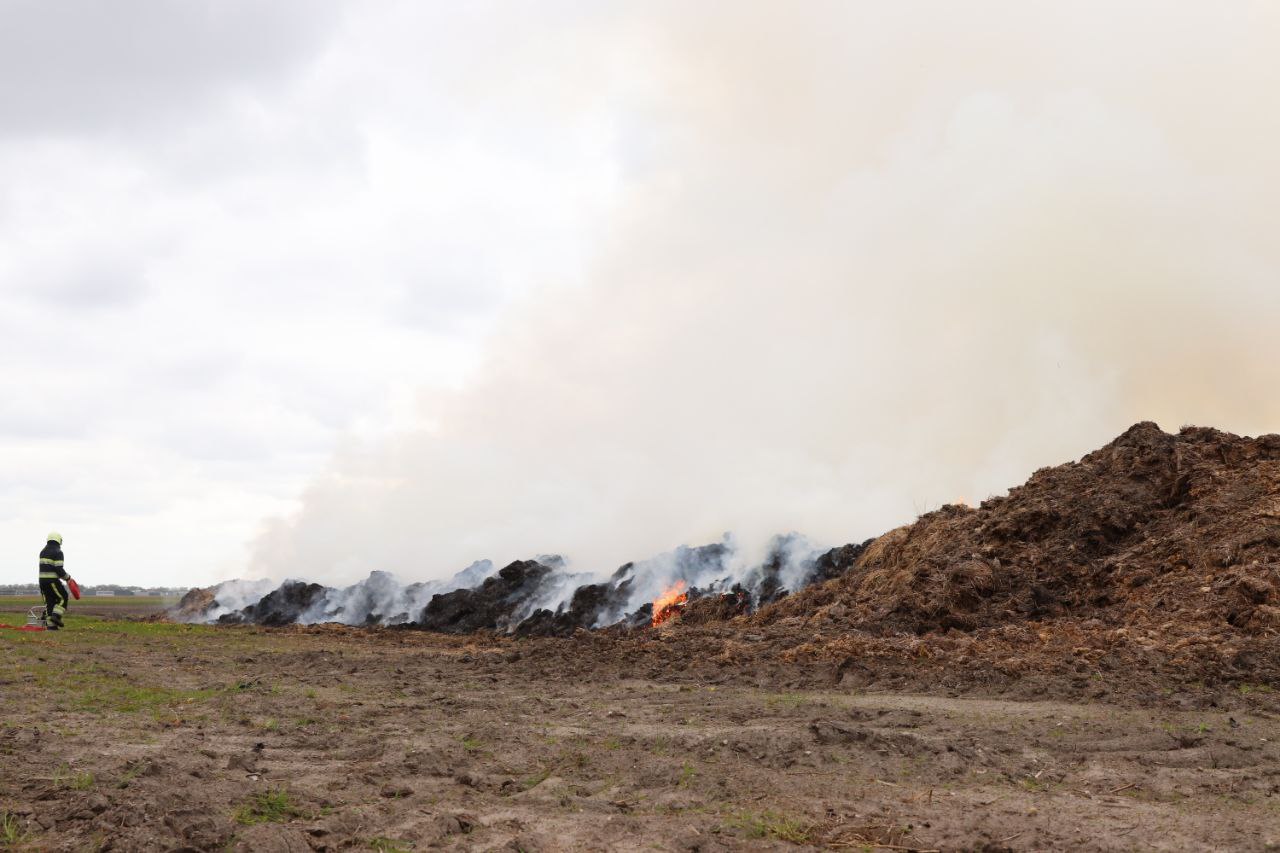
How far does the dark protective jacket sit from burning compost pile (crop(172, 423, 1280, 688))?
1230cm

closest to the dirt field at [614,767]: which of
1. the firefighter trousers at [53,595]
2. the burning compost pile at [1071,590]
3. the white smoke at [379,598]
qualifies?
the burning compost pile at [1071,590]

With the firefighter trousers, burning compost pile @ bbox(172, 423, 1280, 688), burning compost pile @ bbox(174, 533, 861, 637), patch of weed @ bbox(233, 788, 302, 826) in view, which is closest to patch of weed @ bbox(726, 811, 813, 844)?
patch of weed @ bbox(233, 788, 302, 826)

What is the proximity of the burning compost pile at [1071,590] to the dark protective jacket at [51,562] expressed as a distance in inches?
484

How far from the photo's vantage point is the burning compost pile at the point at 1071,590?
14.2 m

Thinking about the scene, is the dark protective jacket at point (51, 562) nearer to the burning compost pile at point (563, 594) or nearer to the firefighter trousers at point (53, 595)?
the firefighter trousers at point (53, 595)

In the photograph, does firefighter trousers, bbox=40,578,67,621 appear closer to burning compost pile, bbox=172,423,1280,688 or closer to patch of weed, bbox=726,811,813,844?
burning compost pile, bbox=172,423,1280,688

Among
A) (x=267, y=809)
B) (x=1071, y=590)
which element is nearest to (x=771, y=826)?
(x=267, y=809)

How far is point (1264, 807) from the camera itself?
24.0 feet

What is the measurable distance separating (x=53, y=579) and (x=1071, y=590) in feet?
71.3

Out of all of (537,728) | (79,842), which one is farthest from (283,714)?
(79,842)

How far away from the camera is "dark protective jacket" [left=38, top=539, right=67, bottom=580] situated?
22.2 meters

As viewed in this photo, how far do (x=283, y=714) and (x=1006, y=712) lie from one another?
26.3 ft

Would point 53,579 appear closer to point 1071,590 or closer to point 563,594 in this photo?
point 563,594

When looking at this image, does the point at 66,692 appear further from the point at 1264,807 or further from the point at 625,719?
the point at 1264,807
